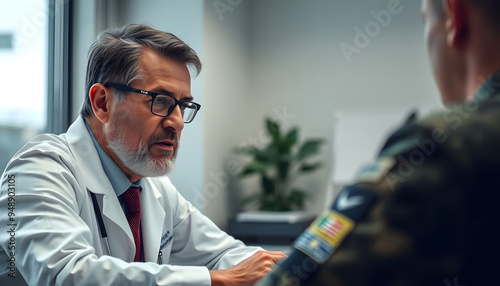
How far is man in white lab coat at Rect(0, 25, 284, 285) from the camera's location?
3.69ft

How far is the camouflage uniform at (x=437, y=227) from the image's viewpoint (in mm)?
386

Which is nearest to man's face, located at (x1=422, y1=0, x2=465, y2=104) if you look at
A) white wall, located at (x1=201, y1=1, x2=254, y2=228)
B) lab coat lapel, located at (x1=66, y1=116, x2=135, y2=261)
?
lab coat lapel, located at (x1=66, y1=116, x2=135, y2=261)

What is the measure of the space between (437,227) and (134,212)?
1166 millimetres

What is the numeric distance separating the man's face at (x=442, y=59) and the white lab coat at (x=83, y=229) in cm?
77

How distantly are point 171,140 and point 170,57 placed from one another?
240mm

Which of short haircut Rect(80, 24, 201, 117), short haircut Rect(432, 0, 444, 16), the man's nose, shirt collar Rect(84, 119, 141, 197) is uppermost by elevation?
short haircut Rect(432, 0, 444, 16)

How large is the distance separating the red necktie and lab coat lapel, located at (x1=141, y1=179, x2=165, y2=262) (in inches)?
0.7

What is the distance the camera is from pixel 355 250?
1.29ft

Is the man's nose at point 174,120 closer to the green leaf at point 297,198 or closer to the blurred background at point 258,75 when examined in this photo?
the blurred background at point 258,75

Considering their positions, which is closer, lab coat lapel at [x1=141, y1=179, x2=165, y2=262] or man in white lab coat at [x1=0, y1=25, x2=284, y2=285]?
man in white lab coat at [x1=0, y1=25, x2=284, y2=285]

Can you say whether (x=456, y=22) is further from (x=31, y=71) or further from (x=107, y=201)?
(x=31, y=71)

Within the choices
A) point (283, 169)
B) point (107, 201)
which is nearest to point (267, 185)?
point (283, 169)

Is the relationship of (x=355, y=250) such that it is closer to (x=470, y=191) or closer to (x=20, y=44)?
(x=470, y=191)

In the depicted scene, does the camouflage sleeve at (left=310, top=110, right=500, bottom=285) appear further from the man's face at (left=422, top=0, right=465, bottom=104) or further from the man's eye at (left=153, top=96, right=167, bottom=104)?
the man's eye at (left=153, top=96, right=167, bottom=104)
